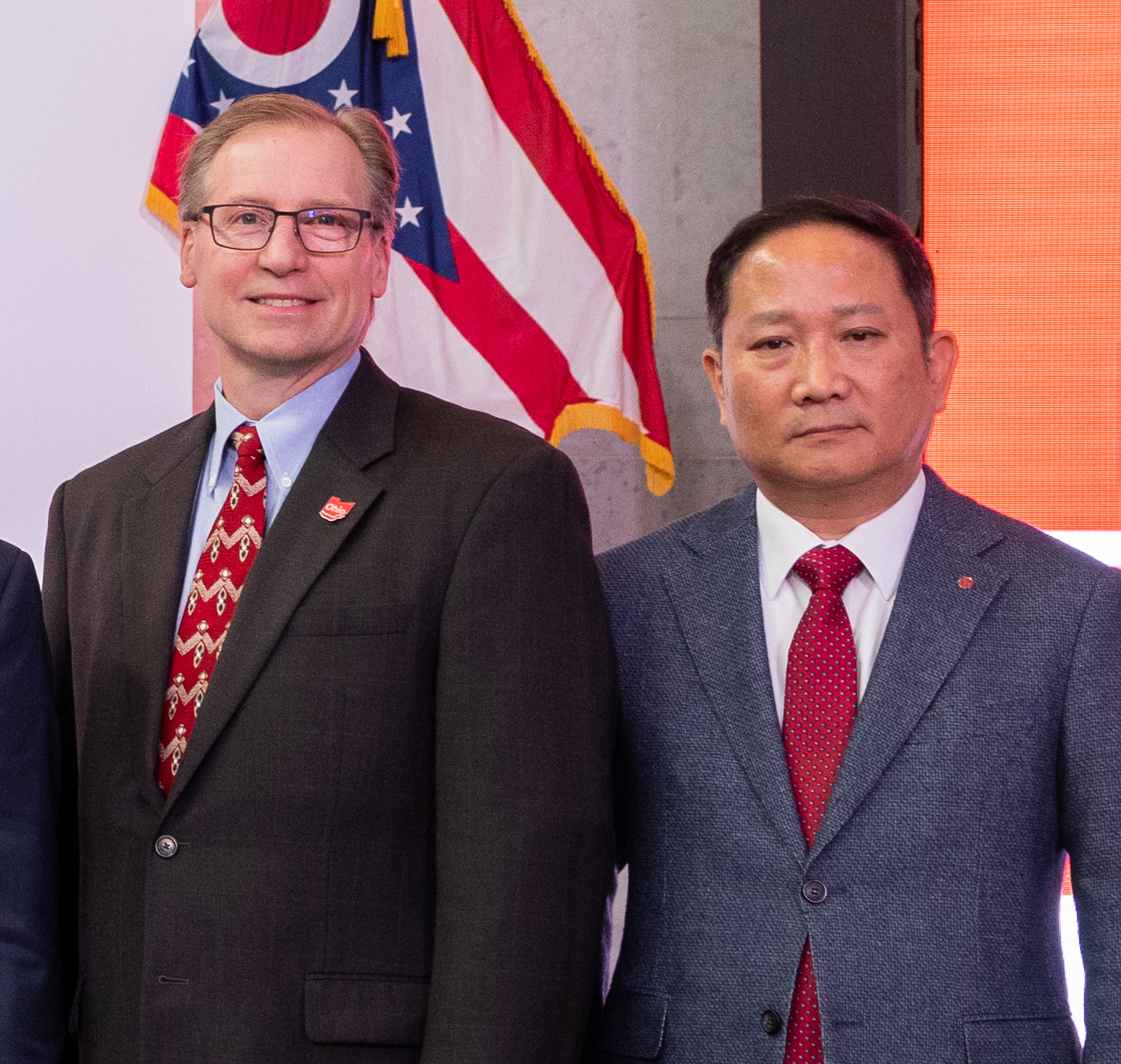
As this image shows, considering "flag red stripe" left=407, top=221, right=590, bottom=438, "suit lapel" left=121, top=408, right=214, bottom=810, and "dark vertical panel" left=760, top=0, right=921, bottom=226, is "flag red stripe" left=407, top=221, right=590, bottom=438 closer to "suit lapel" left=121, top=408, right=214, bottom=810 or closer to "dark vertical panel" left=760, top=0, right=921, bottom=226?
"dark vertical panel" left=760, top=0, right=921, bottom=226

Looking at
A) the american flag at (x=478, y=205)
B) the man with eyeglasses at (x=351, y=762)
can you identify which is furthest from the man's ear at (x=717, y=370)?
the american flag at (x=478, y=205)

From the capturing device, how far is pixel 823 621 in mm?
1487

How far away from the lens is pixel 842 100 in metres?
2.23

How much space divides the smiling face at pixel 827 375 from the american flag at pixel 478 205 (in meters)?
1.50

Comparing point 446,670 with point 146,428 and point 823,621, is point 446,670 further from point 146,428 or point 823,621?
point 146,428

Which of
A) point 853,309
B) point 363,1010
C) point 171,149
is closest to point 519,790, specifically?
point 363,1010

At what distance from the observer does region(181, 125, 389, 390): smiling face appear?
5.19 ft

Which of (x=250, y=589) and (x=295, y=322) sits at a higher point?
(x=295, y=322)

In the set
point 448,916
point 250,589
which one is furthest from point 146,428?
point 448,916

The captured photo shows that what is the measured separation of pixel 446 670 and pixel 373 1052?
1.24 ft

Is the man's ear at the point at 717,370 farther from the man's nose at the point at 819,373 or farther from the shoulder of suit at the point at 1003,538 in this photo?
the shoulder of suit at the point at 1003,538

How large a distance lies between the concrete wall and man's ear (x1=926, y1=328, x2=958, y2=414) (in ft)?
5.29

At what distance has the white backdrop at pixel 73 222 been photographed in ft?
10.4

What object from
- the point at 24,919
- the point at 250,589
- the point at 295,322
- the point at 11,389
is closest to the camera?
the point at 24,919
